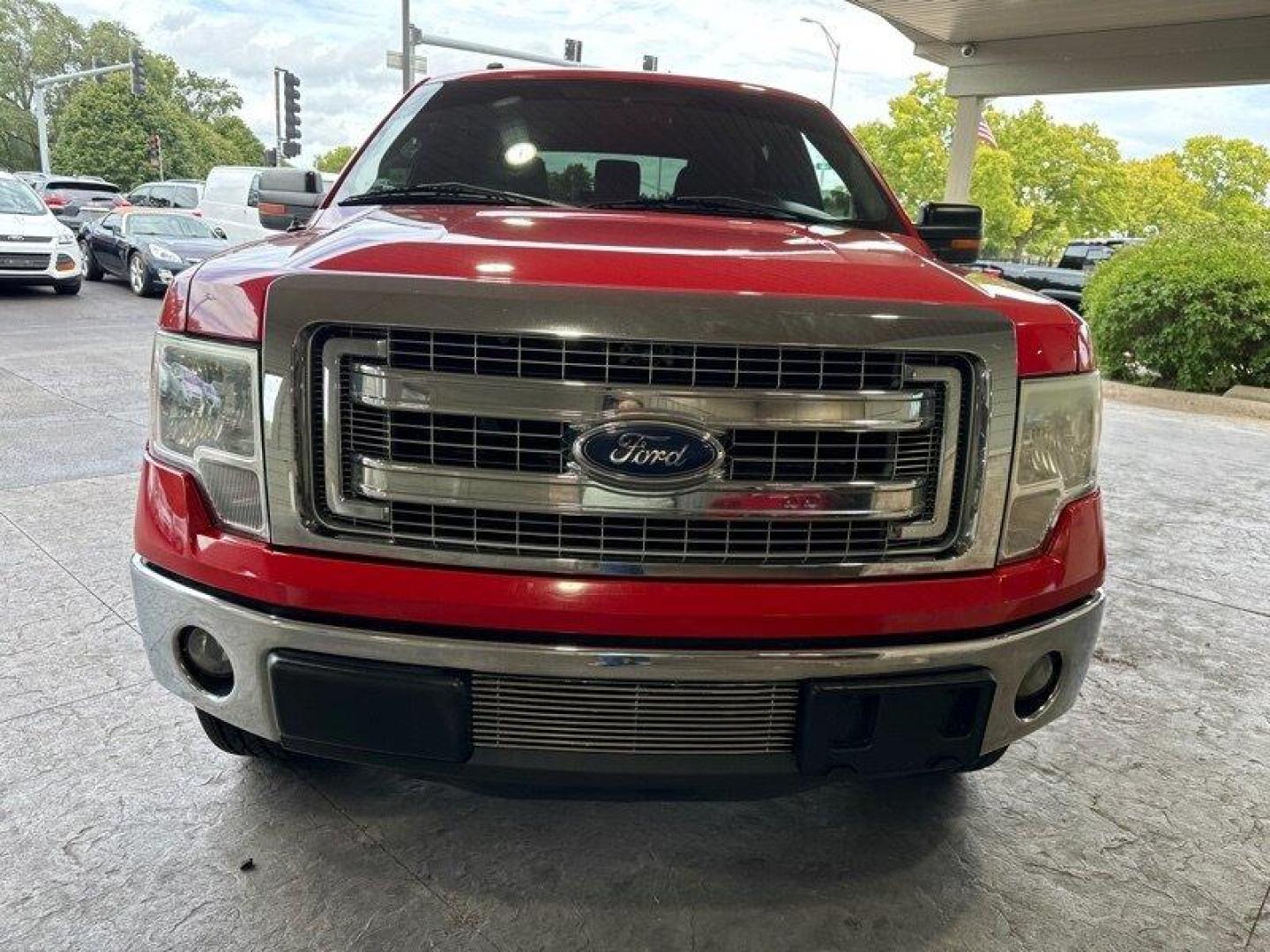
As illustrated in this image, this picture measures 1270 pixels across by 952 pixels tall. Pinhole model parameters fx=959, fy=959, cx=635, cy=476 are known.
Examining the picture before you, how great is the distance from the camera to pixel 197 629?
6.27ft

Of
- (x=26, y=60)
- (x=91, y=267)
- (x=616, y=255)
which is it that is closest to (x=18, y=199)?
(x=91, y=267)

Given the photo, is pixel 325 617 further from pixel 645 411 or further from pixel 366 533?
pixel 645 411

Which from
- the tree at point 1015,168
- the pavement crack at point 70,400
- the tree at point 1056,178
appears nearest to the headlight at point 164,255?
the pavement crack at point 70,400

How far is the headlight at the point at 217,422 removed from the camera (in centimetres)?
180

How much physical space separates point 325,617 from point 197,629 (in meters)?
0.33

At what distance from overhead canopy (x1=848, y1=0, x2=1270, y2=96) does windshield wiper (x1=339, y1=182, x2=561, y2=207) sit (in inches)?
547

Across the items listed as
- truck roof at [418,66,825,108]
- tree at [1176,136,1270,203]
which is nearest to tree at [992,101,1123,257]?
tree at [1176,136,1270,203]

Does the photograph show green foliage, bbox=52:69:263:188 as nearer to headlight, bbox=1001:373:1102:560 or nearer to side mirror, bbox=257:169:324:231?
side mirror, bbox=257:169:324:231

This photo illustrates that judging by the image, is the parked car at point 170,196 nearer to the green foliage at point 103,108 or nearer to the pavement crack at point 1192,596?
the pavement crack at point 1192,596

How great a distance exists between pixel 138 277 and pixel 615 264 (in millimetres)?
14533

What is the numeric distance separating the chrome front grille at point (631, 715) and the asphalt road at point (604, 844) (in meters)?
0.49

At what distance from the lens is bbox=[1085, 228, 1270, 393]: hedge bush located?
1045 centimetres

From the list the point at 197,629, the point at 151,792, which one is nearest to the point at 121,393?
the point at 151,792

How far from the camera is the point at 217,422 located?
73.2 inches
